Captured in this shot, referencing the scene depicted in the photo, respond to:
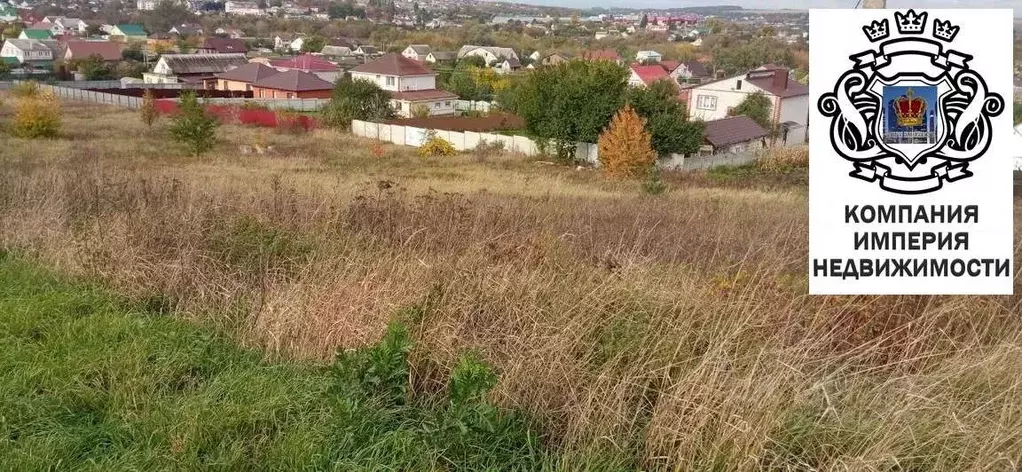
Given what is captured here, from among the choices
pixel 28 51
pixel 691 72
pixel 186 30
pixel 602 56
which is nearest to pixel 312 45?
pixel 186 30

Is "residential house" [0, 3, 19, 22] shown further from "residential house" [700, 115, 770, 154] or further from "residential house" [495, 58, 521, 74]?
"residential house" [700, 115, 770, 154]

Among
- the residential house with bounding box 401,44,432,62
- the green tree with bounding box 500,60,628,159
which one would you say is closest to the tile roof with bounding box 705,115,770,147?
the green tree with bounding box 500,60,628,159

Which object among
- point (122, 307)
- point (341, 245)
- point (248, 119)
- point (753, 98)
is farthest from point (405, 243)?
point (753, 98)

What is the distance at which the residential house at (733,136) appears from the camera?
34.4m

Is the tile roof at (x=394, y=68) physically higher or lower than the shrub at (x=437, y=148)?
higher

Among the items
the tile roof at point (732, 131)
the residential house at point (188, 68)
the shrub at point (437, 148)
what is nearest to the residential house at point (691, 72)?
the tile roof at point (732, 131)

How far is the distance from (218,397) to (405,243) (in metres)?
2.08

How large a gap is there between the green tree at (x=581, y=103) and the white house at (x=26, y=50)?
69.0 metres

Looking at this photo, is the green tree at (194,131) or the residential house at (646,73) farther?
the residential house at (646,73)

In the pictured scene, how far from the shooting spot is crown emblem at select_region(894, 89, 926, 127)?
2.51 meters

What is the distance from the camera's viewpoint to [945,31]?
8.18 ft

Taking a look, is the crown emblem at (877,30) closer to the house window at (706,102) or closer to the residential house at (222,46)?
the house window at (706,102)

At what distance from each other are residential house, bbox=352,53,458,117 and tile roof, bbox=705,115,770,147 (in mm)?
20981

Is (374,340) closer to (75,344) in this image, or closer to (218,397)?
(218,397)
